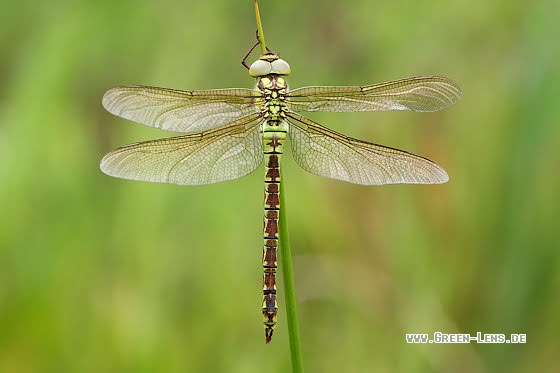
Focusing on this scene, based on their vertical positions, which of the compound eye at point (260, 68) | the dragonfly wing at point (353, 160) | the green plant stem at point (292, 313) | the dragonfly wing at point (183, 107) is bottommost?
the green plant stem at point (292, 313)

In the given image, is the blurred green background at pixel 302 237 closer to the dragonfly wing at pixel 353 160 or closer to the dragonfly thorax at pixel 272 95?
the dragonfly wing at pixel 353 160

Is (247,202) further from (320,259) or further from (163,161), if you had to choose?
(163,161)

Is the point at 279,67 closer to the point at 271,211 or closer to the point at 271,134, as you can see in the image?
the point at 271,134

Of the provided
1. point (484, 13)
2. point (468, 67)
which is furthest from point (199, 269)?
point (484, 13)

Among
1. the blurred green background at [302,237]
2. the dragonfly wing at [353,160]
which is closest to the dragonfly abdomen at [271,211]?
the dragonfly wing at [353,160]

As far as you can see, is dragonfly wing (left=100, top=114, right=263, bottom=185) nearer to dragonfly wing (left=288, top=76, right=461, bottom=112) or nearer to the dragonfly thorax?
the dragonfly thorax

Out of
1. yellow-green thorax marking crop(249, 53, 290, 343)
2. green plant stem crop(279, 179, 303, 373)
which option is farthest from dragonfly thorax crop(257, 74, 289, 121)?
green plant stem crop(279, 179, 303, 373)
